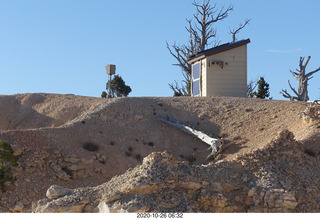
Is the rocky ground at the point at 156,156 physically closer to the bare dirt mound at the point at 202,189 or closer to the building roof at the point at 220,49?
the bare dirt mound at the point at 202,189

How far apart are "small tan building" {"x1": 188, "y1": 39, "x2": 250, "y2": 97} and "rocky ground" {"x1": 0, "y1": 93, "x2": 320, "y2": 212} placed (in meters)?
2.13

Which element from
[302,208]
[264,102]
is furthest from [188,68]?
[302,208]

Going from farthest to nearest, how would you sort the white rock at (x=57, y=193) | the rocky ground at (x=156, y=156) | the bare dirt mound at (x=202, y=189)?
the white rock at (x=57, y=193)
the rocky ground at (x=156, y=156)
the bare dirt mound at (x=202, y=189)

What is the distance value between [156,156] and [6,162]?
8571 mm

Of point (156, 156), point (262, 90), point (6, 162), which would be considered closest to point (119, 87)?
point (262, 90)

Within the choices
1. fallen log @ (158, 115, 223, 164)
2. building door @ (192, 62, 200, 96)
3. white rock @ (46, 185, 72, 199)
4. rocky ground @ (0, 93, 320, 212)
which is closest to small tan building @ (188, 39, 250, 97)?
building door @ (192, 62, 200, 96)

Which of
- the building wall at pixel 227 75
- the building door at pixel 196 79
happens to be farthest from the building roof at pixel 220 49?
the building door at pixel 196 79

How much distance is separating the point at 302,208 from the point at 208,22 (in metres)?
30.6

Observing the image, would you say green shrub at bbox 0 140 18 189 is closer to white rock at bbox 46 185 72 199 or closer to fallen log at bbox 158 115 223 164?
white rock at bbox 46 185 72 199

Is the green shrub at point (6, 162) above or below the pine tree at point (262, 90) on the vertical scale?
below

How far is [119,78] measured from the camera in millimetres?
47594

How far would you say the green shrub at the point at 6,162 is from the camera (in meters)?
23.8

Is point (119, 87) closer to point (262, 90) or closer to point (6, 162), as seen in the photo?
point (262, 90)

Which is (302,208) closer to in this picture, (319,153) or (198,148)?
(319,153)
